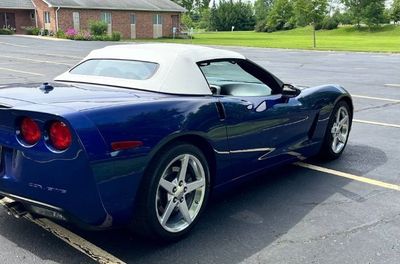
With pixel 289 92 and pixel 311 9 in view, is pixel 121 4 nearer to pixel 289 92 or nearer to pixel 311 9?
pixel 311 9

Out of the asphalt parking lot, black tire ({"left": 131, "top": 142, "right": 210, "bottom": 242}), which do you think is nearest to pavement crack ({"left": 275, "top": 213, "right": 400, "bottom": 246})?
the asphalt parking lot

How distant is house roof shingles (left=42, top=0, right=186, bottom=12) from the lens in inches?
1801

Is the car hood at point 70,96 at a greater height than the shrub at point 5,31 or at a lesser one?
greater

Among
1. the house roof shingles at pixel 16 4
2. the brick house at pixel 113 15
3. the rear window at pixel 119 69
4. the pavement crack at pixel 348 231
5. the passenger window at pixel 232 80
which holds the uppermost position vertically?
the house roof shingles at pixel 16 4

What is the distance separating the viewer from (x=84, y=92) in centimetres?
361

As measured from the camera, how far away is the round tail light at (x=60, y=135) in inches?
115

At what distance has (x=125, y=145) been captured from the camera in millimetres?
3047

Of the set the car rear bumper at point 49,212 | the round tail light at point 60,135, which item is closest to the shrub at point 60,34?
the car rear bumper at point 49,212

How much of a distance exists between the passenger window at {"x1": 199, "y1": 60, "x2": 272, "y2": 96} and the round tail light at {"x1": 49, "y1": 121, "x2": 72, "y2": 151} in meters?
1.51

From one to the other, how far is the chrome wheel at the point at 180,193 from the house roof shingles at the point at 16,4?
160 feet

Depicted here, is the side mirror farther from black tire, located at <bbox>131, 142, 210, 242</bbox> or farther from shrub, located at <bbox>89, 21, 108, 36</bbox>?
shrub, located at <bbox>89, 21, 108, 36</bbox>

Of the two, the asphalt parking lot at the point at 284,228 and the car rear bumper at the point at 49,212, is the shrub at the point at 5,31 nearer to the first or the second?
the asphalt parking lot at the point at 284,228

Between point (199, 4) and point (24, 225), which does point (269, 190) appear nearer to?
point (24, 225)

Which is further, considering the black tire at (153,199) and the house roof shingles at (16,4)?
the house roof shingles at (16,4)
